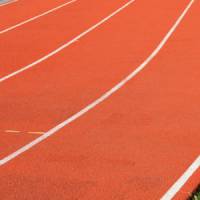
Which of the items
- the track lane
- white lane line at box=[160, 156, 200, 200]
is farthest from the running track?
the track lane

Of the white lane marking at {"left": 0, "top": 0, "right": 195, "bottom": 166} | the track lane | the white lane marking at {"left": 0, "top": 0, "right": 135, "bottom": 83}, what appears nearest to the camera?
the white lane marking at {"left": 0, "top": 0, "right": 195, "bottom": 166}

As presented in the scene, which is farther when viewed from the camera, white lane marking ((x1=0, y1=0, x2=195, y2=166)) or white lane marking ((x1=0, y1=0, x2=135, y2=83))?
white lane marking ((x1=0, y1=0, x2=135, y2=83))

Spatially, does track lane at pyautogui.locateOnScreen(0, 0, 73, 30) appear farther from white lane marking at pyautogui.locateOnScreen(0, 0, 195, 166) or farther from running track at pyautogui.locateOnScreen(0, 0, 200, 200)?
white lane marking at pyautogui.locateOnScreen(0, 0, 195, 166)

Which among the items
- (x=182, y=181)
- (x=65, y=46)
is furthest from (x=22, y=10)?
(x=182, y=181)

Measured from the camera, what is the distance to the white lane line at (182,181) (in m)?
6.86

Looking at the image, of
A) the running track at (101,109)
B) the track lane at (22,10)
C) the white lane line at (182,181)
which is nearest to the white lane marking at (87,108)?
the running track at (101,109)

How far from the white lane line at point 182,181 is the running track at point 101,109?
2.3 inches

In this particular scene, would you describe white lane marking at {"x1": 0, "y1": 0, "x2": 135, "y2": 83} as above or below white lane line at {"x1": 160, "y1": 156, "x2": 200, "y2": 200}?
below

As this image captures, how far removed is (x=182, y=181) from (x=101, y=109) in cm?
336

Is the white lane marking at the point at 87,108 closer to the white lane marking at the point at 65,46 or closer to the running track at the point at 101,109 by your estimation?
the running track at the point at 101,109

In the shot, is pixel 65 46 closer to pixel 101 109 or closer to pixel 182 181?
pixel 101 109

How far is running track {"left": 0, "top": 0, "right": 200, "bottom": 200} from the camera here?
7379mm

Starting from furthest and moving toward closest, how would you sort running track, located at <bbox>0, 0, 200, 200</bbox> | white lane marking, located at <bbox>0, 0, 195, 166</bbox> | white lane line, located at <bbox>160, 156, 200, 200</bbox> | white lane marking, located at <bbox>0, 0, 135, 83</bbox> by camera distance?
1. white lane marking, located at <bbox>0, 0, 135, 83</bbox>
2. white lane marking, located at <bbox>0, 0, 195, 166</bbox>
3. running track, located at <bbox>0, 0, 200, 200</bbox>
4. white lane line, located at <bbox>160, 156, 200, 200</bbox>

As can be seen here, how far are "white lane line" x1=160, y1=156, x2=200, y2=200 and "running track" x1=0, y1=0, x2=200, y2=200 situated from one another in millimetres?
59
